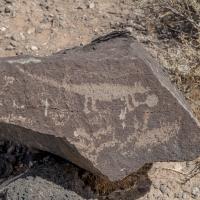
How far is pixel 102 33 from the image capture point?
164 inches

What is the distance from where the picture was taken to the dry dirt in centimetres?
314

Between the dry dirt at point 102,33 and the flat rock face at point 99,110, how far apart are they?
11.7 inches

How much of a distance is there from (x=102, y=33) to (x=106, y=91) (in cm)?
156

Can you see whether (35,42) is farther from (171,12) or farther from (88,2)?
(171,12)

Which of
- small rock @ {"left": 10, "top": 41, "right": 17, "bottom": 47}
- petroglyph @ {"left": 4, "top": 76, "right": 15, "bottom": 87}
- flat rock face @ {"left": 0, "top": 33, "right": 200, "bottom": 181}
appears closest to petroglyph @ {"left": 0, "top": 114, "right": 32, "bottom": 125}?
flat rock face @ {"left": 0, "top": 33, "right": 200, "bottom": 181}

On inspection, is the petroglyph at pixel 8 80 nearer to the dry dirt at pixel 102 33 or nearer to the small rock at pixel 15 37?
the dry dirt at pixel 102 33

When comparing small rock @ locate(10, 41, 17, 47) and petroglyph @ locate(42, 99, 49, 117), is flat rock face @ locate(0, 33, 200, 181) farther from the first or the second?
small rock @ locate(10, 41, 17, 47)

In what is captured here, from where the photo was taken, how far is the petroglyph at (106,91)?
2.60 meters

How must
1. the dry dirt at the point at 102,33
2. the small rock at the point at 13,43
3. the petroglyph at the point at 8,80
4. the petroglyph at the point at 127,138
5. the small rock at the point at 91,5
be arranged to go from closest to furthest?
the petroglyph at the point at 8,80 < the petroglyph at the point at 127,138 < the dry dirt at the point at 102,33 < the small rock at the point at 13,43 < the small rock at the point at 91,5

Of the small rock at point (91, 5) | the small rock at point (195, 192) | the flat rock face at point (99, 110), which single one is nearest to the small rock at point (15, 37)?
the small rock at point (91, 5)

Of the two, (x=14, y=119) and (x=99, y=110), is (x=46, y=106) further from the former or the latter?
(x=99, y=110)

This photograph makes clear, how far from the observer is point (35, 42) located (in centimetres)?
421

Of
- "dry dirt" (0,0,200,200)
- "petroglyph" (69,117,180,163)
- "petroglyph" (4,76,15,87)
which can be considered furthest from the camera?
"dry dirt" (0,0,200,200)

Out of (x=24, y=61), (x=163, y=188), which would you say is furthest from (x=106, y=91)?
(x=163, y=188)
